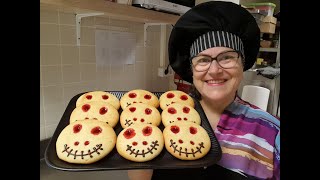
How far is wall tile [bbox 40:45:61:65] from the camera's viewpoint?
3.72 feet

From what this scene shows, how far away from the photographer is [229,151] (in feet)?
2.68

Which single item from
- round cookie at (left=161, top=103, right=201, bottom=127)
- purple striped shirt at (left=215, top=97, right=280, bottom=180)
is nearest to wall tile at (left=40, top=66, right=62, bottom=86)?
round cookie at (left=161, top=103, right=201, bottom=127)

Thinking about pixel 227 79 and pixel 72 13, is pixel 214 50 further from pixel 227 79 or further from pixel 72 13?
pixel 72 13

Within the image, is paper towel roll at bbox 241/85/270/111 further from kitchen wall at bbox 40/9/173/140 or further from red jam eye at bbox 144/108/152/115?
red jam eye at bbox 144/108/152/115

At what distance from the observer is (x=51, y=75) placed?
118 centimetres

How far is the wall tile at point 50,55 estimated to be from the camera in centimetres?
113

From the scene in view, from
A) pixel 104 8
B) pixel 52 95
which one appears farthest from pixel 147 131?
pixel 52 95

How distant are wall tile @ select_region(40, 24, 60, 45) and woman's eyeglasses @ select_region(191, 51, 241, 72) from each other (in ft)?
2.47

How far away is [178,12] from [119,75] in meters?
0.56

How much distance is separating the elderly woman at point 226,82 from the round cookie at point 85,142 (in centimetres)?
20

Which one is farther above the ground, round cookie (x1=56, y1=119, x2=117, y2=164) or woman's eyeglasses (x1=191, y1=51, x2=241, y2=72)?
woman's eyeglasses (x1=191, y1=51, x2=241, y2=72)
